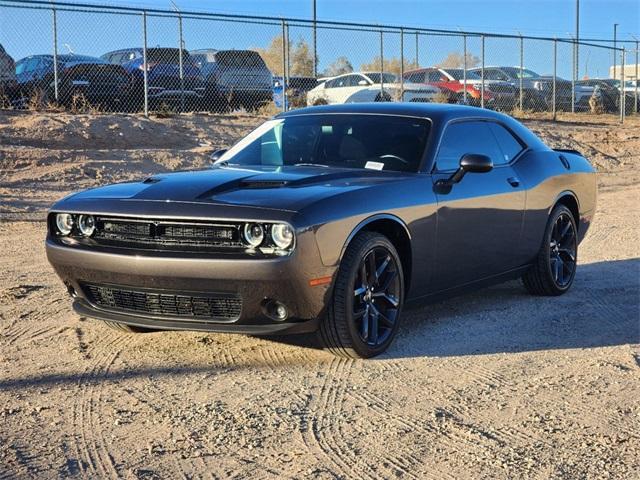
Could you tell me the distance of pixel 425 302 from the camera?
5848mm

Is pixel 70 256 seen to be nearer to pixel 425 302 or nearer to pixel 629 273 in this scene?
pixel 425 302

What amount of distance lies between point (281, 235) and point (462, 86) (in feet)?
65.3

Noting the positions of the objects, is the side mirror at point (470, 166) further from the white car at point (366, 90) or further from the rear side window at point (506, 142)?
the white car at point (366, 90)

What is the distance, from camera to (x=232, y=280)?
4723 mm

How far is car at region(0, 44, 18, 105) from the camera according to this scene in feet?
53.8

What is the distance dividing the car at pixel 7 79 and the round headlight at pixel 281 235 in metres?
13.0

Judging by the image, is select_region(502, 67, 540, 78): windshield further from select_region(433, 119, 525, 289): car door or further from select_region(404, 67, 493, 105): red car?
select_region(433, 119, 525, 289): car door

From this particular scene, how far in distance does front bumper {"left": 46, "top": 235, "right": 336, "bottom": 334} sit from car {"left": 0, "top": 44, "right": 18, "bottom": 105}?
1241cm

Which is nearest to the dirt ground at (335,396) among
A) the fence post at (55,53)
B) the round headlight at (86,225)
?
the round headlight at (86,225)

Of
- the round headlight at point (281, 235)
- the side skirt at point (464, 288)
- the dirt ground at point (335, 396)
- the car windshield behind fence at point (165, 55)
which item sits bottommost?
the dirt ground at point (335, 396)

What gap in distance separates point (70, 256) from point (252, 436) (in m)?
1.79

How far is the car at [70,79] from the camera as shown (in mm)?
16797

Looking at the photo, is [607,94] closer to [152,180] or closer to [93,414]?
[152,180]

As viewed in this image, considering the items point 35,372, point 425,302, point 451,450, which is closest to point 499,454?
point 451,450
